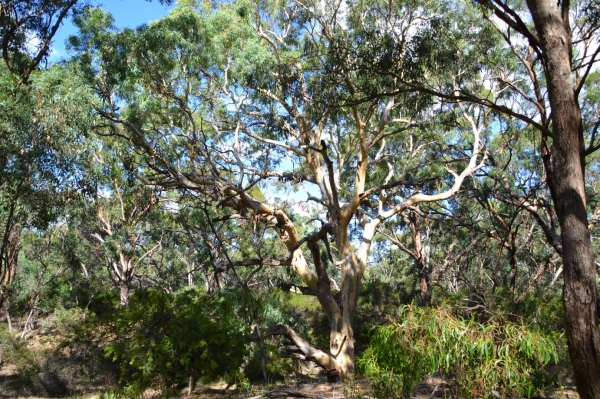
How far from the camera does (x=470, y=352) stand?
417 centimetres

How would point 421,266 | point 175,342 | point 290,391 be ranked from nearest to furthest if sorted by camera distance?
point 290,391, point 175,342, point 421,266

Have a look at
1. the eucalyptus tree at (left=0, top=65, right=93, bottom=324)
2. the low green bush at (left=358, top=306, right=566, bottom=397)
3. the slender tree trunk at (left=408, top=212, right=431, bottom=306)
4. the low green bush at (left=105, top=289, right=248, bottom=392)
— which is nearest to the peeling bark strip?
the low green bush at (left=105, top=289, right=248, bottom=392)

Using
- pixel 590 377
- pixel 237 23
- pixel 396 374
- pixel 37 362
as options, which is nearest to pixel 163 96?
pixel 237 23

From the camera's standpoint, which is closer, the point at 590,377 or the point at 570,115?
the point at 590,377

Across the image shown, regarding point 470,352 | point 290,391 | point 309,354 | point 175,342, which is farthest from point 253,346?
point 470,352

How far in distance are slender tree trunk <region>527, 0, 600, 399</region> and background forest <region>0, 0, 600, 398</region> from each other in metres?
0.02

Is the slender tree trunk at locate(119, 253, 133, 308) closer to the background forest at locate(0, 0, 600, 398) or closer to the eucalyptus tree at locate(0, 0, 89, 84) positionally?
the background forest at locate(0, 0, 600, 398)

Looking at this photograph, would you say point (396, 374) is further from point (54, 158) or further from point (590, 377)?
point (54, 158)

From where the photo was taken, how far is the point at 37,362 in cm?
1185

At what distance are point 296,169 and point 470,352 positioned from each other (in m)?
9.89

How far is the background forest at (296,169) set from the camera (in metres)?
4.73

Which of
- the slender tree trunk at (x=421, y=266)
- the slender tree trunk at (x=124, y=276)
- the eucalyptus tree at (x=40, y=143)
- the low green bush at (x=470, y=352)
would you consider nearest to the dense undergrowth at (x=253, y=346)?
the low green bush at (x=470, y=352)

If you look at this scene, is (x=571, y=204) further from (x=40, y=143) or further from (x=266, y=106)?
(x=266, y=106)

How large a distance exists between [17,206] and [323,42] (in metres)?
7.24
